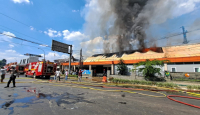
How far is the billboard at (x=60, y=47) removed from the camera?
2213cm

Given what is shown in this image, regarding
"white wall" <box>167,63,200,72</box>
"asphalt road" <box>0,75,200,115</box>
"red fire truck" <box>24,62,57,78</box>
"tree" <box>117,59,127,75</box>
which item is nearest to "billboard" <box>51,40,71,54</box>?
"red fire truck" <box>24,62,57,78</box>

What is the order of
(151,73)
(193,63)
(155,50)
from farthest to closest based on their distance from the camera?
(155,50) → (193,63) → (151,73)

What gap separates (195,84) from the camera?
31.7 ft

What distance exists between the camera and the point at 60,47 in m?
23.4

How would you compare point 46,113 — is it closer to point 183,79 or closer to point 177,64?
point 183,79

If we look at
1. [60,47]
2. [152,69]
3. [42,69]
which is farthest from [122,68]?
[60,47]

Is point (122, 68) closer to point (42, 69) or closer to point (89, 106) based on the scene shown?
point (42, 69)

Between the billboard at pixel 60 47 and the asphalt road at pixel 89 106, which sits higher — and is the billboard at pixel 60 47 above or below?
above

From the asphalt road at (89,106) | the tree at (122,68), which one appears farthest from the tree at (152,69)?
the asphalt road at (89,106)

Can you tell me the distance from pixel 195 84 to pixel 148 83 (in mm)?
4146

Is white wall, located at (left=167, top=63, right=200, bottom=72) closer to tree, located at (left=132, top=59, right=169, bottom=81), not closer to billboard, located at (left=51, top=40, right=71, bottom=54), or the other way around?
tree, located at (left=132, top=59, right=169, bottom=81)

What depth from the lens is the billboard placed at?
2213cm

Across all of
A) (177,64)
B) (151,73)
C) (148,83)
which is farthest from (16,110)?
(177,64)

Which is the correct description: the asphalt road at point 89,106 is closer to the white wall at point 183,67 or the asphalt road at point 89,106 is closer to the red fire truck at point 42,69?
the red fire truck at point 42,69
